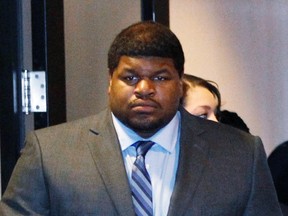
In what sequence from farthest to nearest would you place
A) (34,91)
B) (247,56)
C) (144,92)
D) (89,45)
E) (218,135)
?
(247,56) → (89,45) → (34,91) → (218,135) → (144,92)

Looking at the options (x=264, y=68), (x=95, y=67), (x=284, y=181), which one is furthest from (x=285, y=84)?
(x=95, y=67)

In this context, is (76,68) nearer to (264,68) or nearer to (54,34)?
(54,34)

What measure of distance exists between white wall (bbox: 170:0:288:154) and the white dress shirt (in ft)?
4.01

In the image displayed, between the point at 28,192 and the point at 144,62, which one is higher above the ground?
the point at 144,62

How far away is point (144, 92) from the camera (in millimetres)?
1261

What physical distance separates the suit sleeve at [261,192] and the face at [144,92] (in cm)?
22

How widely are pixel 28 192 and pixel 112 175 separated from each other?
0.17 meters

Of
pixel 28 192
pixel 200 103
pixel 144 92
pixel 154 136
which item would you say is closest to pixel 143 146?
pixel 154 136

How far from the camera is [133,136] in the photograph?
1.35m

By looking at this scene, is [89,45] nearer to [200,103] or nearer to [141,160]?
[200,103]

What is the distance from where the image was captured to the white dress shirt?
1.33 meters

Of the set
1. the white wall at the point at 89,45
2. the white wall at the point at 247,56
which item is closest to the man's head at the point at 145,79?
the white wall at the point at 89,45

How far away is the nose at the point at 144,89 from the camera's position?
4.14 feet

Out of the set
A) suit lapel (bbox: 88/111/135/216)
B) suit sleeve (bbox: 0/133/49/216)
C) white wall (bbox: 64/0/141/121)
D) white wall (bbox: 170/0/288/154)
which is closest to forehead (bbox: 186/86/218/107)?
white wall (bbox: 64/0/141/121)
